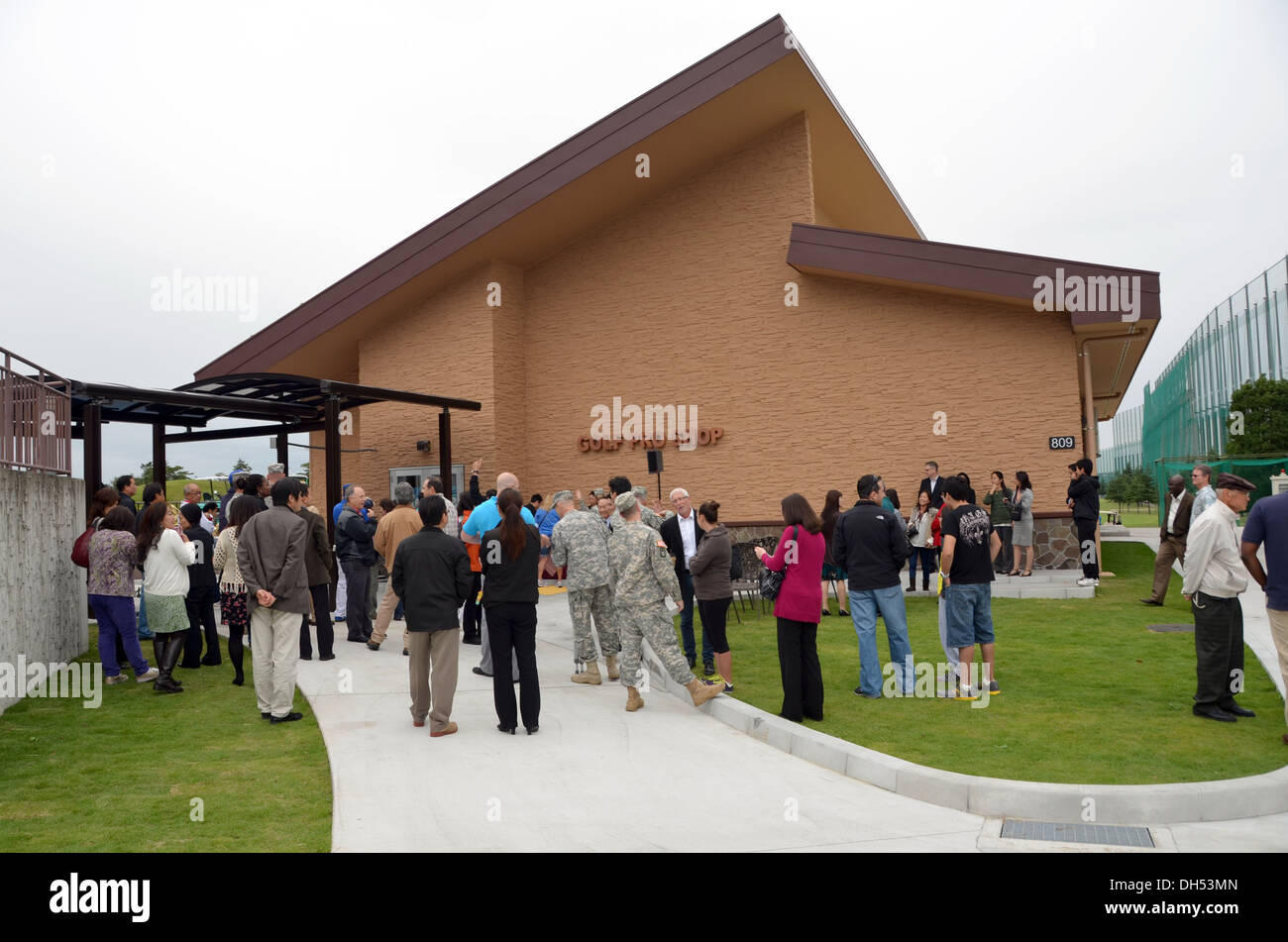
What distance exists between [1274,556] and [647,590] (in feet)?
15.4

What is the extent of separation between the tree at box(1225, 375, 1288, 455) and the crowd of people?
90.5 feet

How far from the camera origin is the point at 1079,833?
16.6 feet

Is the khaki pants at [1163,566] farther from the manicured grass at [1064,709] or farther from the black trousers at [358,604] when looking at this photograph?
the black trousers at [358,604]

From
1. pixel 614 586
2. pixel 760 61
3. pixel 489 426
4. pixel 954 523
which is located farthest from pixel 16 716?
pixel 760 61

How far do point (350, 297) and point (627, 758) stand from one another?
1505 centimetres

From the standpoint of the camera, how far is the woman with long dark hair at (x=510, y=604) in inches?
287

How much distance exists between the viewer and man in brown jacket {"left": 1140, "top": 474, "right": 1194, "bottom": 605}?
11562 mm

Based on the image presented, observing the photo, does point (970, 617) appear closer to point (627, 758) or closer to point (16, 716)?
point (627, 758)

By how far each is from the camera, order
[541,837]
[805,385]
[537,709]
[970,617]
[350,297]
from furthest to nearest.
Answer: [350,297] < [805,385] < [970,617] < [537,709] < [541,837]

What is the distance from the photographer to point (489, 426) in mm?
Answer: 19406

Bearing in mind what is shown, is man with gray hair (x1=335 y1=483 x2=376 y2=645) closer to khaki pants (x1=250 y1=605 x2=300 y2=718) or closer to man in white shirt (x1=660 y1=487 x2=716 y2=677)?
khaki pants (x1=250 y1=605 x2=300 y2=718)

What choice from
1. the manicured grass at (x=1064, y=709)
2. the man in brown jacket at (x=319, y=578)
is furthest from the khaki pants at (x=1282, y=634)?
the man in brown jacket at (x=319, y=578)

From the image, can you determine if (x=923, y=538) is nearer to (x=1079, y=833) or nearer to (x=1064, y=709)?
(x=1064, y=709)

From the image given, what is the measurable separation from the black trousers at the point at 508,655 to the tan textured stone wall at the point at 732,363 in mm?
11032
